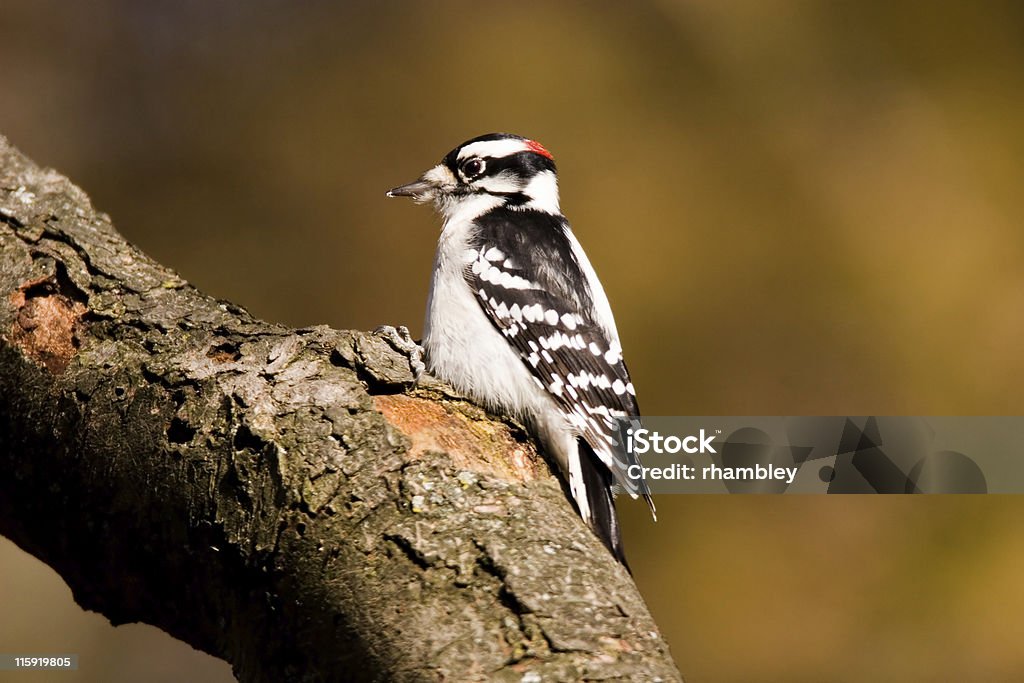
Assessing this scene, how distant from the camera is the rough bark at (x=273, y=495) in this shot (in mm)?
1729

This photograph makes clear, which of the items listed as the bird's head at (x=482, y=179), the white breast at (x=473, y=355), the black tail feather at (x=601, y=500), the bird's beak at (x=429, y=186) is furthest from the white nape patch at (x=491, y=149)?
the black tail feather at (x=601, y=500)

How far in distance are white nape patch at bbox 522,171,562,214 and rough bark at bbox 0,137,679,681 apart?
1.75 metres

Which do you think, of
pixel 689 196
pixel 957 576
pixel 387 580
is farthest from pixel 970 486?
pixel 387 580

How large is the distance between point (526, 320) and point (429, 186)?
0.99 metres

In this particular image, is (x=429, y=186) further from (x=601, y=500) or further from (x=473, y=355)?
(x=601, y=500)

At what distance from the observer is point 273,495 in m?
1.97

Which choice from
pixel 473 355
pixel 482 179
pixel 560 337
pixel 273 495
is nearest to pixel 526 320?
pixel 560 337

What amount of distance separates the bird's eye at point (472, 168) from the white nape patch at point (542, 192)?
0.72ft

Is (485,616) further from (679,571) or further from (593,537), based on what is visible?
(679,571)

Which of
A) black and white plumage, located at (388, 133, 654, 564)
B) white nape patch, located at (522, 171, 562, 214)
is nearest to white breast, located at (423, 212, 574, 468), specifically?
black and white plumage, located at (388, 133, 654, 564)

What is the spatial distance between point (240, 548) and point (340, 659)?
0.34 meters

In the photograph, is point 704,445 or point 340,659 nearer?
point 340,659

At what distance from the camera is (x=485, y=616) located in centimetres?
171

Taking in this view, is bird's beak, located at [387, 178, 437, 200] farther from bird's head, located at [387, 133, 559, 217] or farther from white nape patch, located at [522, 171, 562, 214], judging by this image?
white nape patch, located at [522, 171, 562, 214]
